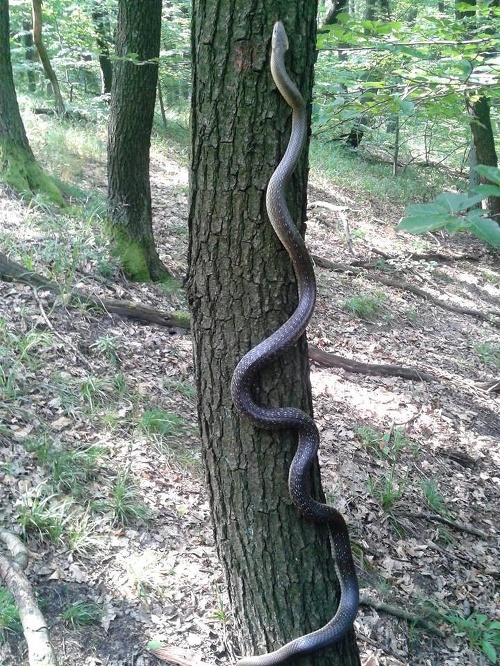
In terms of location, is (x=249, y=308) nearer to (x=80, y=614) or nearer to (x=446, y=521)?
(x=80, y=614)

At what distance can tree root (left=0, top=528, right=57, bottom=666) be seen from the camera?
7.48ft

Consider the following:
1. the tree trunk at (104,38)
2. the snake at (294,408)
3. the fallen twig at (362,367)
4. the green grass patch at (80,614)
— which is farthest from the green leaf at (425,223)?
the tree trunk at (104,38)

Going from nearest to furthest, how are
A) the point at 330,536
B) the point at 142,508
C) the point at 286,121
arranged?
the point at 286,121, the point at 330,536, the point at 142,508

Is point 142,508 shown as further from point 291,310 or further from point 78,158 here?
point 78,158

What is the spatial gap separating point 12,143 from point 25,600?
17.0 feet

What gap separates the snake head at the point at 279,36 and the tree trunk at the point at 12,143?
500 cm

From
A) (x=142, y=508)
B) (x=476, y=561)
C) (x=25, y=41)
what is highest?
(x=25, y=41)

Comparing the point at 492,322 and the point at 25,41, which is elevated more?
the point at 25,41

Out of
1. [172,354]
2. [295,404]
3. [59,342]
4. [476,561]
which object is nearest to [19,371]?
[59,342]

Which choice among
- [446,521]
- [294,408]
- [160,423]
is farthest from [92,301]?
[446,521]

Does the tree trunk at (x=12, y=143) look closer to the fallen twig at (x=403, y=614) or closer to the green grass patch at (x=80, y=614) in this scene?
the green grass patch at (x=80, y=614)

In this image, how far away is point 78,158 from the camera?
862cm

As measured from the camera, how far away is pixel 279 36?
1744 mm

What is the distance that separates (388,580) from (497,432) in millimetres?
2650
